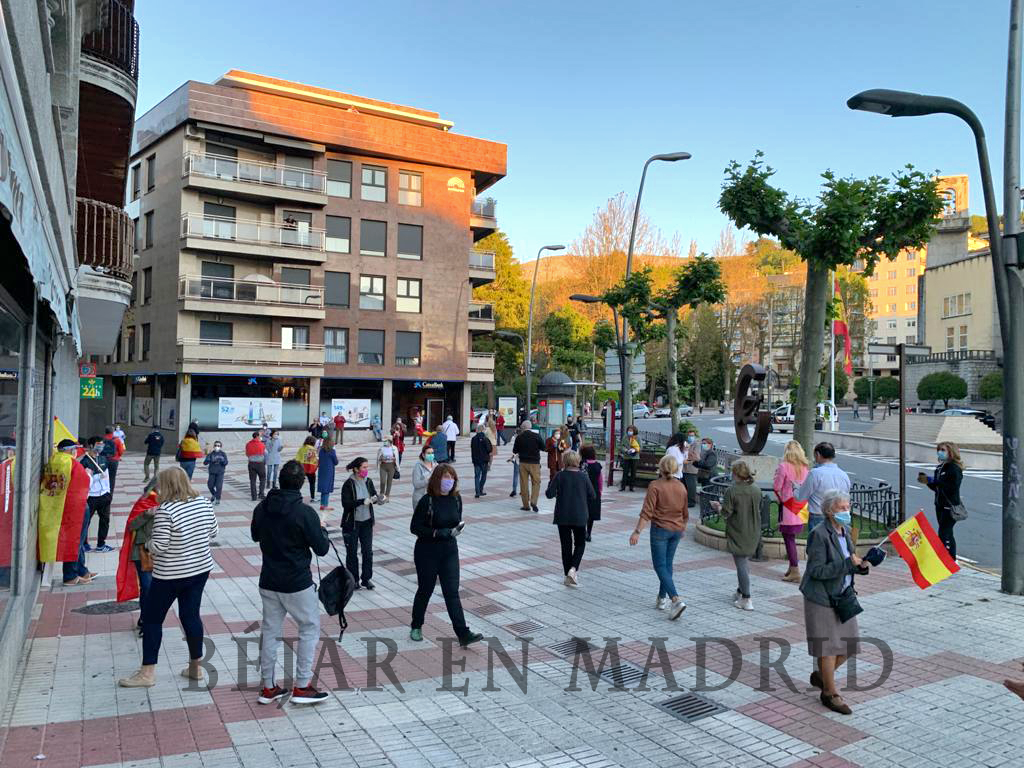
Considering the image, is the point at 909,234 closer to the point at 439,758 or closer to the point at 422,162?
the point at 439,758

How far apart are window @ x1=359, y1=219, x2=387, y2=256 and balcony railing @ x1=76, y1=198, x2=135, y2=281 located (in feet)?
90.2

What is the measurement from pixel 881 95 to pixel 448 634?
7881 mm

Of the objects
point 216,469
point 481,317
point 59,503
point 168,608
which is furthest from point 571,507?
point 481,317

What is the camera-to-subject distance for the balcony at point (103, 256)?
12375mm

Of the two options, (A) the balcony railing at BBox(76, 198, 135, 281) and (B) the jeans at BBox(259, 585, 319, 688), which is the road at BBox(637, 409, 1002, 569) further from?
(A) the balcony railing at BBox(76, 198, 135, 281)

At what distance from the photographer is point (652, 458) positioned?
1973 centimetres

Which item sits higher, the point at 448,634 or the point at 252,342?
the point at 252,342

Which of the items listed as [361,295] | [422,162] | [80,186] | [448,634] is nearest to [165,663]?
[448,634]

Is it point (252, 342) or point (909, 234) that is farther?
point (252, 342)

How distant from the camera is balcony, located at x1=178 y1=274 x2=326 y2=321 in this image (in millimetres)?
35281

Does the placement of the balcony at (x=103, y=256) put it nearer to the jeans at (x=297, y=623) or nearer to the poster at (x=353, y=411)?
the jeans at (x=297, y=623)

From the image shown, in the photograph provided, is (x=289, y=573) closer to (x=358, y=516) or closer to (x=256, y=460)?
(x=358, y=516)

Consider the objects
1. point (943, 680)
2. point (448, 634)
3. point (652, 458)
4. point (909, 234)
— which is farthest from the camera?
point (652, 458)

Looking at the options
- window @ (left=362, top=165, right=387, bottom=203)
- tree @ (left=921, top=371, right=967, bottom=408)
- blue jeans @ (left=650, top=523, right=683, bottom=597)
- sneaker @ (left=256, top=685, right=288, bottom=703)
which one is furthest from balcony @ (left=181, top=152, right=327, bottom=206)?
tree @ (left=921, top=371, right=967, bottom=408)
